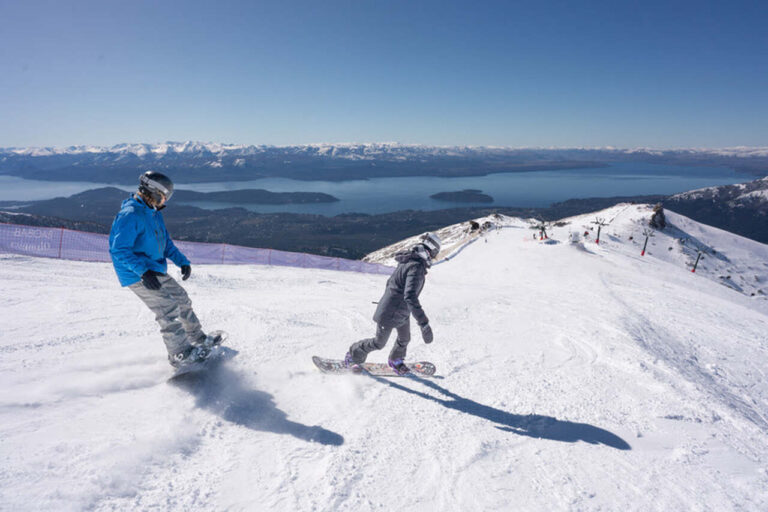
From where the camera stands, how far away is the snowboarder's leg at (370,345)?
5027mm

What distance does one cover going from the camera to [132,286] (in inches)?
162

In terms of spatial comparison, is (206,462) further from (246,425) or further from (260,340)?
(260,340)

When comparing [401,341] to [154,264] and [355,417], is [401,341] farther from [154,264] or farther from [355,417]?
[154,264]

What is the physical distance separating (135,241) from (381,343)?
11.6 feet

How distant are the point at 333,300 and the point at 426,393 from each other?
198 inches

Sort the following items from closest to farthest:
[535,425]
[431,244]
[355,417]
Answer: [355,417] < [535,425] < [431,244]

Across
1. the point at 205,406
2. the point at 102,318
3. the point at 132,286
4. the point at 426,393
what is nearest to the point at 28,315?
the point at 102,318

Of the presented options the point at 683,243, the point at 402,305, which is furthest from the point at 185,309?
the point at 683,243

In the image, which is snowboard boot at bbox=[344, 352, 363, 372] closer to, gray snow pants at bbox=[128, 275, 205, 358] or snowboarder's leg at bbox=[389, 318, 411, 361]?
snowboarder's leg at bbox=[389, 318, 411, 361]

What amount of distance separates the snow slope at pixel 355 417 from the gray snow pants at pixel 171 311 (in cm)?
51

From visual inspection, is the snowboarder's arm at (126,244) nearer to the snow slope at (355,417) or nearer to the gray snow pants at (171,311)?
the gray snow pants at (171,311)

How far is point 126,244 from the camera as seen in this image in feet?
12.6

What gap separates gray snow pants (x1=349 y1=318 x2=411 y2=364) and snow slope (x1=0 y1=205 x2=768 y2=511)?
427 mm

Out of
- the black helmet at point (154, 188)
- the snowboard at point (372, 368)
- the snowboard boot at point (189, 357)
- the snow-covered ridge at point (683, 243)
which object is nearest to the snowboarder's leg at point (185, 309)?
the snowboard boot at point (189, 357)
